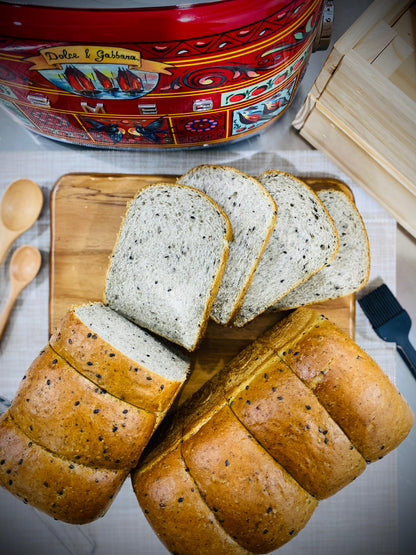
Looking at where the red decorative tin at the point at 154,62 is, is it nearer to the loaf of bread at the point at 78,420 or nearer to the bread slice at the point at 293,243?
the bread slice at the point at 293,243

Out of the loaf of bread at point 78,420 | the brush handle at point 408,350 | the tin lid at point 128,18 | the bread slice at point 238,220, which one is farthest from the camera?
the brush handle at point 408,350

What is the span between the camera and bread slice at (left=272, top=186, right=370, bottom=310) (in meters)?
1.55

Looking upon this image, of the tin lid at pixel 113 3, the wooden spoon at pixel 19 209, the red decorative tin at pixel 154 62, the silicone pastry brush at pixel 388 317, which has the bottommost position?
the silicone pastry brush at pixel 388 317

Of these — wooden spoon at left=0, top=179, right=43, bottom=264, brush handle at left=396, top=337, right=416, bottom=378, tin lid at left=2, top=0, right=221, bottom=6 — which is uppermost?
tin lid at left=2, top=0, right=221, bottom=6

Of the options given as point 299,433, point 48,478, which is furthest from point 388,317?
point 48,478

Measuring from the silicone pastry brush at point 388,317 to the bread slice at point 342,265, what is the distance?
0.15 metres

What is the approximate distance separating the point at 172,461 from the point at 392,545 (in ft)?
3.60

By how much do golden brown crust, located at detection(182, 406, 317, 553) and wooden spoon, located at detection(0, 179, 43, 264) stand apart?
41.8 inches

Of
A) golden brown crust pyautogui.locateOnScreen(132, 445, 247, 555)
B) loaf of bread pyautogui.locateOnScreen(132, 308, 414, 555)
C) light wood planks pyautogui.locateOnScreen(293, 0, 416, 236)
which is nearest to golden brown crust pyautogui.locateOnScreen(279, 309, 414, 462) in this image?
loaf of bread pyautogui.locateOnScreen(132, 308, 414, 555)

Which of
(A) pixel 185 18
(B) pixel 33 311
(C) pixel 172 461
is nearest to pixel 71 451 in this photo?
(C) pixel 172 461

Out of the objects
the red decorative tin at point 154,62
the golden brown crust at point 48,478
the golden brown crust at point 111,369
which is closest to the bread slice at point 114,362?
the golden brown crust at point 111,369

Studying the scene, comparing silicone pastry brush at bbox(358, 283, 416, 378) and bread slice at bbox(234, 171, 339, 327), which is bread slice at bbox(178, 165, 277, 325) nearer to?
bread slice at bbox(234, 171, 339, 327)

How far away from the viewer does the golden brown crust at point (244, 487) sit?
1263 millimetres

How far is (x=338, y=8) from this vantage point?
166 centimetres
